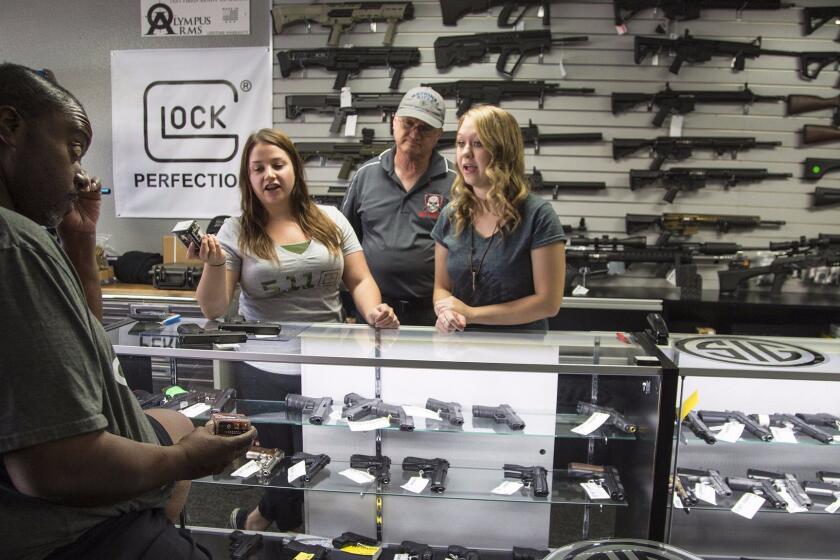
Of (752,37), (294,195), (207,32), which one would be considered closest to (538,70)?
(752,37)

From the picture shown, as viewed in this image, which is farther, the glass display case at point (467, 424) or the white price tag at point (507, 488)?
the white price tag at point (507, 488)

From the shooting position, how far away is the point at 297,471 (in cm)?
208

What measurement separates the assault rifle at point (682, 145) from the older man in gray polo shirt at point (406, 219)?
2457mm

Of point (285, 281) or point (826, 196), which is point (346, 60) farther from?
point (826, 196)

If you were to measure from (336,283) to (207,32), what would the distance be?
387cm

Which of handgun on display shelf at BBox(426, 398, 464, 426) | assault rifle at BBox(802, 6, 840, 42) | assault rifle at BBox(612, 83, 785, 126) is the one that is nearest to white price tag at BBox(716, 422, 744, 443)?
handgun on display shelf at BBox(426, 398, 464, 426)

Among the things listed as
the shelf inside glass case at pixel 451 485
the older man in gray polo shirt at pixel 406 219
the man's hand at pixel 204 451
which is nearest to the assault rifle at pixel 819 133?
the older man in gray polo shirt at pixel 406 219

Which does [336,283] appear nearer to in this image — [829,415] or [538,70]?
[829,415]

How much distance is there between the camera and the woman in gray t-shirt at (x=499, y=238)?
2256 mm

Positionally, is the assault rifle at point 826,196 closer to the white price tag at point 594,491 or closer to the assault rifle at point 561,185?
the assault rifle at point 561,185

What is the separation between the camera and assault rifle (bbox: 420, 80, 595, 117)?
4.89 meters

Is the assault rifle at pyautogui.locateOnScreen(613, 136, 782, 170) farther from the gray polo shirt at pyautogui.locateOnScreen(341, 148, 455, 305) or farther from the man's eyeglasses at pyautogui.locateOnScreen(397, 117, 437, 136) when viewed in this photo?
the man's eyeglasses at pyautogui.locateOnScreen(397, 117, 437, 136)

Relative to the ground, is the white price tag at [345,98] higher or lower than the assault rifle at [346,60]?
lower

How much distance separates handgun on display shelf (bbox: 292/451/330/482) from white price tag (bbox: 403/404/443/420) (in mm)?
394
